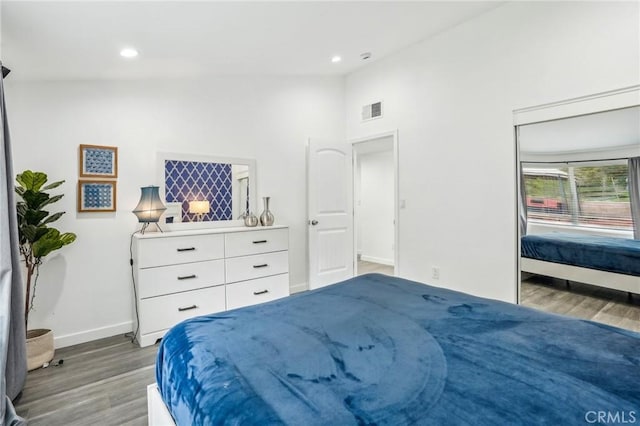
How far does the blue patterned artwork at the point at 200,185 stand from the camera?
3.24 m

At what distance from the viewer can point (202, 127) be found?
3445 mm

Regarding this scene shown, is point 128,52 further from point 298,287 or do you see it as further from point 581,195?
point 581,195

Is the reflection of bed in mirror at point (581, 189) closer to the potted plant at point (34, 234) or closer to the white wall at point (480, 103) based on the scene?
the white wall at point (480, 103)

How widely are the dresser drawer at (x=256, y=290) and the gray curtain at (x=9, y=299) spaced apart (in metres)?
1.53

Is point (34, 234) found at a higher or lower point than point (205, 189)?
lower

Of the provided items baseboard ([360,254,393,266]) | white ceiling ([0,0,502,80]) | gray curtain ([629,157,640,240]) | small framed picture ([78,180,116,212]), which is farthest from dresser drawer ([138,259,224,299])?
baseboard ([360,254,393,266])

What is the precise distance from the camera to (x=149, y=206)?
289cm

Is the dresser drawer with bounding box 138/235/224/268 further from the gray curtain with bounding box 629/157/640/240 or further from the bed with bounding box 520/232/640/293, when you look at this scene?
the gray curtain with bounding box 629/157/640/240

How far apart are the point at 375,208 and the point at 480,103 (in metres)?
3.36

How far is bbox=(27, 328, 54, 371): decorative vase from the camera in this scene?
2.33 metres

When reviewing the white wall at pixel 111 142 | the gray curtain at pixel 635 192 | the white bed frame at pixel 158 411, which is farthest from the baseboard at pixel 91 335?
the gray curtain at pixel 635 192

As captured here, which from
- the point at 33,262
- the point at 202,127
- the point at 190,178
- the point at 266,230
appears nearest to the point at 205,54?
the point at 202,127

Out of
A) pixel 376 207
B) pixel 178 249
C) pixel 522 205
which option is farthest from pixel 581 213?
pixel 376 207

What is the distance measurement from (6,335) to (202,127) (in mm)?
2397
